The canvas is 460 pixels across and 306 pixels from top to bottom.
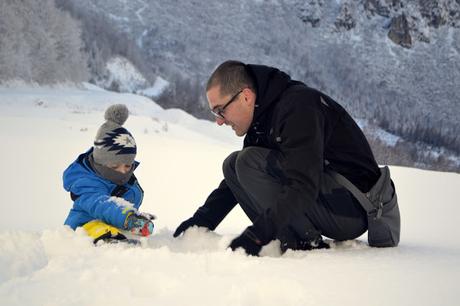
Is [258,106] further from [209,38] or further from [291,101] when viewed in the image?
[209,38]

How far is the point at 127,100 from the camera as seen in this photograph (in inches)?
1051

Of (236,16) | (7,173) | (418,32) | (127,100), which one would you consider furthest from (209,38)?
(7,173)

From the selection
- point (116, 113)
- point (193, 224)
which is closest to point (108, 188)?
point (116, 113)

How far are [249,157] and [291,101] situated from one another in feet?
1.43

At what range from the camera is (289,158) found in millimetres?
2047

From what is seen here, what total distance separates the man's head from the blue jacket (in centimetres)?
75

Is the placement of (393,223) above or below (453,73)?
above

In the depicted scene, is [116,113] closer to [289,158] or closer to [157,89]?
[289,158]

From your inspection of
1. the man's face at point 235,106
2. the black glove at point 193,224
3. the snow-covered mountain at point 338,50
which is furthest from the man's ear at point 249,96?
the snow-covered mountain at point 338,50

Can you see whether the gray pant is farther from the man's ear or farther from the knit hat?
the knit hat

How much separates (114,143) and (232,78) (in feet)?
3.33

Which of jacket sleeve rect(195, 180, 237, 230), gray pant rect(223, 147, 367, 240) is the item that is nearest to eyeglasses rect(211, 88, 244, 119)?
gray pant rect(223, 147, 367, 240)

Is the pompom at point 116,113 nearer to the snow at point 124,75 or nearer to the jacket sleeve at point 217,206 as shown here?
the jacket sleeve at point 217,206

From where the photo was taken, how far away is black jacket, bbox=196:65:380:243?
2.01 m
